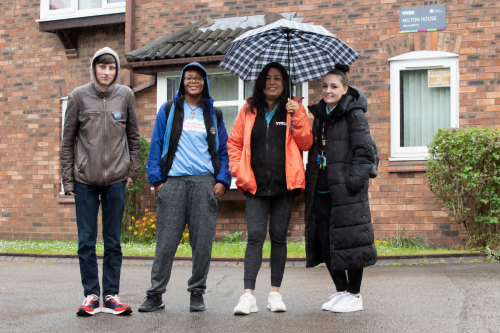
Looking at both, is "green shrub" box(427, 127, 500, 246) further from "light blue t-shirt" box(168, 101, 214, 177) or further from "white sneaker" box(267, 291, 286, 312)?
"light blue t-shirt" box(168, 101, 214, 177)

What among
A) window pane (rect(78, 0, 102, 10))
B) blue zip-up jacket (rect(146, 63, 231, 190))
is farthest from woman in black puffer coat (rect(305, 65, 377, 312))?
window pane (rect(78, 0, 102, 10))

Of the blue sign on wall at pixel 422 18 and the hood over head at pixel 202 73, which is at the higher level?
the blue sign on wall at pixel 422 18

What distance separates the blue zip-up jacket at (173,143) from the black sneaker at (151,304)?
915 millimetres

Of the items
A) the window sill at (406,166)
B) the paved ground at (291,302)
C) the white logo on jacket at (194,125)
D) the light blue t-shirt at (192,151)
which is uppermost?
the white logo on jacket at (194,125)

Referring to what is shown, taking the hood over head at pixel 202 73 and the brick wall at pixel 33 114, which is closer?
the hood over head at pixel 202 73

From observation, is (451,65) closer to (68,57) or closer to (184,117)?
(184,117)

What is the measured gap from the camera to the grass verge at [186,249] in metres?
8.14

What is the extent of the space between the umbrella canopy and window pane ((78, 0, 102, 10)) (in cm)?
750

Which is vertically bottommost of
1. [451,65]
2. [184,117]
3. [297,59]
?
[184,117]

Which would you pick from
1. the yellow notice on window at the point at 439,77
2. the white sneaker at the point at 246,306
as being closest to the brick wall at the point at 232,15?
the yellow notice on window at the point at 439,77

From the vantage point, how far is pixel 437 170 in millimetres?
8328

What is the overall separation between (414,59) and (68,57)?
21.9 feet

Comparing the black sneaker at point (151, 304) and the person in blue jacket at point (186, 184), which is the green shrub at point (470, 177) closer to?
the person in blue jacket at point (186, 184)

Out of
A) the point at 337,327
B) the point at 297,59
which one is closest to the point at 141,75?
the point at 297,59
